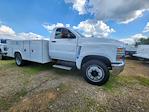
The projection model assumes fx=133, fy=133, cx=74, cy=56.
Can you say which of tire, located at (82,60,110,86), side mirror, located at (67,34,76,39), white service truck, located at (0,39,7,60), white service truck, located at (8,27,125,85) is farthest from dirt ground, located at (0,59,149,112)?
white service truck, located at (0,39,7,60)

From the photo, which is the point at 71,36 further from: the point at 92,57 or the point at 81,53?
the point at 92,57

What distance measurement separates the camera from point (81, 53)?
5066 millimetres

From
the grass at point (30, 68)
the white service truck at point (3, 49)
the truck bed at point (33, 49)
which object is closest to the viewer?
the truck bed at point (33, 49)

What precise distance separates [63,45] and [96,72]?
1910 mm

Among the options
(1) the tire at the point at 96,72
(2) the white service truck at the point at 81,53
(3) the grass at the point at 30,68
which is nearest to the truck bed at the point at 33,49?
(2) the white service truck at the point at 81,53

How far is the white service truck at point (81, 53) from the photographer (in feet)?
14.8

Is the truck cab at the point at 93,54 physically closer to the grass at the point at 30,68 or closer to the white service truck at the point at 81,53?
the white service truck at the point at 81,53

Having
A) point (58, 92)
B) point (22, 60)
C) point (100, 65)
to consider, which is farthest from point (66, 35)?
point (22, 60)

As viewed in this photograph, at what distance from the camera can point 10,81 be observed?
502 centimetres

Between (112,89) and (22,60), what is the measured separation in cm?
524

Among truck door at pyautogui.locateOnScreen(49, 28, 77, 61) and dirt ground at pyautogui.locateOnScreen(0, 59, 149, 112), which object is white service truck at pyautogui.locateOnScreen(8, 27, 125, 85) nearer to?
truck door at pyautogui.locateOnScreen(49, 28, 77, 61)

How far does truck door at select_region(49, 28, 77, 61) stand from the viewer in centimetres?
547

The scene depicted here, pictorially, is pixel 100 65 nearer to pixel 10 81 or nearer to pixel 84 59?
pixel 84 59

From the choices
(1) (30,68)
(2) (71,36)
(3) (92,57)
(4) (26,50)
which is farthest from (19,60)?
(3) (92,57)
